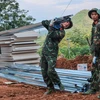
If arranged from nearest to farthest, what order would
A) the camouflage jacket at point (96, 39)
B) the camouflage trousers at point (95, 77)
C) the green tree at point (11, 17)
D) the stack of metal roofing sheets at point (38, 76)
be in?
the camouflage jacket at point (96, 39) < the camouflage trousers at point (95, 77) < the stack of metal roofing sheets at point (38, 76) < the green tree at point (11, 17)

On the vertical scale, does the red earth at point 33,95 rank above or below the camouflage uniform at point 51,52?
below

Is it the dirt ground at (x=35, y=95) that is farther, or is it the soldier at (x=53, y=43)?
the soldier at (x=53, y=43)

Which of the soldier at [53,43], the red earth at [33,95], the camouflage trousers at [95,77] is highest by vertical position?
the soldier at [53,43]

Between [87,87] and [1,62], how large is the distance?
5.99 metres

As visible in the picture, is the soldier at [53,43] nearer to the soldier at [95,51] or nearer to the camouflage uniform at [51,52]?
the camouflage uniform at [51,52]

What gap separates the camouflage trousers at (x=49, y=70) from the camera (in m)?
6.95

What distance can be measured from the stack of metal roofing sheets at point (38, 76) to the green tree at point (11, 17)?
6631 millimetres

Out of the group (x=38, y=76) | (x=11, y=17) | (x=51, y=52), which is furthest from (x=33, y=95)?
(x=11, y=17)

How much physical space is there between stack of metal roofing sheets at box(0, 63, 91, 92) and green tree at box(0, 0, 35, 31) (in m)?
6.63

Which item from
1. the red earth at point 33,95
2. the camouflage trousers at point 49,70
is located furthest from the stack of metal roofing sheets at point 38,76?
the camouflage trousers at point 49,70

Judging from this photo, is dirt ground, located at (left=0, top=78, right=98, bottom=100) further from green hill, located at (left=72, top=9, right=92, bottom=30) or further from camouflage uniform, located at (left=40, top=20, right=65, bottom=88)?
green hill, located at (left=72, top=9, right=92, bottom=30)

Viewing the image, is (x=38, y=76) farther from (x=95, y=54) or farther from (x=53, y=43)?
(x=95, y=54)

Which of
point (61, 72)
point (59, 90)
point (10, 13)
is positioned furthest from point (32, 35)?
point (10, 13)

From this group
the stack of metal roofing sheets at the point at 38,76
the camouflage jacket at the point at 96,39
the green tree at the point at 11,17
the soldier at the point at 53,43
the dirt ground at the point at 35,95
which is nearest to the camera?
the dirt ground at the point at 35,95
